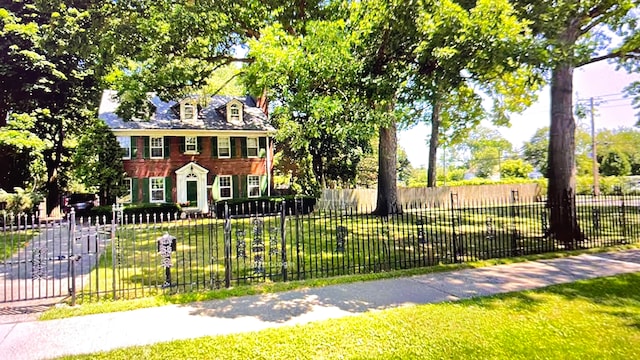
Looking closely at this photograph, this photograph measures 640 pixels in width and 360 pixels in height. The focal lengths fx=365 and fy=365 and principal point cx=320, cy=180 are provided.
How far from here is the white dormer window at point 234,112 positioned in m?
25.2

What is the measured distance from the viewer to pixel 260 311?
18.2 ft

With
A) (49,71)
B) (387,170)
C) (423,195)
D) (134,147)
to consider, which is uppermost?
(49,71)

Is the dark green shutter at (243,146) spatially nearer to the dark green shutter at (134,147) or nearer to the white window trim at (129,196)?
the dark green shutter at (134,147)

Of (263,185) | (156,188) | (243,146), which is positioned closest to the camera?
(156,188)

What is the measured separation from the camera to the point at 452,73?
8297 millimetres

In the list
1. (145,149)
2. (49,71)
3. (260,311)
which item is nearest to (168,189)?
(145,149)

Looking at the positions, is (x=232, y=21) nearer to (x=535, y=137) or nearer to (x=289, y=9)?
(x=289, y=9)

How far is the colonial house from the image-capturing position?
22.3 m

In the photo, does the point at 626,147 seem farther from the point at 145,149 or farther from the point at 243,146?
the point at 145,149

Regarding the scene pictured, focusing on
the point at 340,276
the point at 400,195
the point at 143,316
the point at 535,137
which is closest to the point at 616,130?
the point at 535,137

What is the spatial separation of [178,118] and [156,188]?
4830 millimetres

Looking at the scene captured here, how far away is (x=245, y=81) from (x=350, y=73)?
2473 mm

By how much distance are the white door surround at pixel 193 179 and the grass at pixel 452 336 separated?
A: 19.8 m

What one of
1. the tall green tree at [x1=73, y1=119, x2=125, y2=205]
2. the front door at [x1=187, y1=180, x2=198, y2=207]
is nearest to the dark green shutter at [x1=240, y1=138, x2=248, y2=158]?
the front door at [x1=187, y1=180, x2=198, y2=207]
